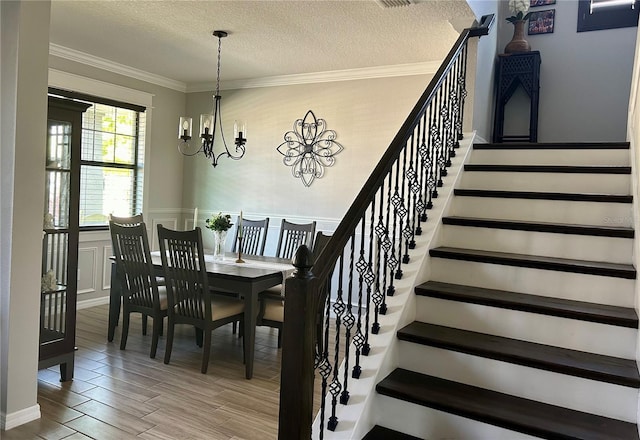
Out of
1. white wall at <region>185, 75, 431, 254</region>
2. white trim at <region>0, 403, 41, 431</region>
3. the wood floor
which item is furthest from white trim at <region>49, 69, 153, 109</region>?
white trim at <region>0, 403, 41, 431</region>

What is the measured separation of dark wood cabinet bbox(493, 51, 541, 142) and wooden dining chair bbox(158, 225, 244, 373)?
2.83 metres

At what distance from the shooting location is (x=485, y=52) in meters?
3.96

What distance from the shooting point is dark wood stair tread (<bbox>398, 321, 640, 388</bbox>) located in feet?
5.87

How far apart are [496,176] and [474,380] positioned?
4.77ft

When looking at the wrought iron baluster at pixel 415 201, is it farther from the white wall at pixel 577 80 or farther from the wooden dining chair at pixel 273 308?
the white wall at pixel 577 80

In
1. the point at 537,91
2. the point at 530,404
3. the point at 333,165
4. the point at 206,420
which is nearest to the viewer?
the point at 530,404

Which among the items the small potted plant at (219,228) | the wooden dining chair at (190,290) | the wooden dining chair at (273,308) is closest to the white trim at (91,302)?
the small potted plant at (219,228)

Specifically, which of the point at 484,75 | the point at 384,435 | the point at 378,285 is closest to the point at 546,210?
the point at 378,285

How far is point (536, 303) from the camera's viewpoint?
211 centimetres

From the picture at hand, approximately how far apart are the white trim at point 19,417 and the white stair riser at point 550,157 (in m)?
3.05

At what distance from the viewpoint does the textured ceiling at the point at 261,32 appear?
11.4ft

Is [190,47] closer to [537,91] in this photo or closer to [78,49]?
[78,49]

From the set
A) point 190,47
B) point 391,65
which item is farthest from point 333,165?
point 190,47

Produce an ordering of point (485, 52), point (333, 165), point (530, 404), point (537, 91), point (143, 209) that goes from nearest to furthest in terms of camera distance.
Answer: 1. point (530, 404)
2. point (485, 52)
3. point (537, 91)
4. point (333, 165)
5. point (143, 209)
